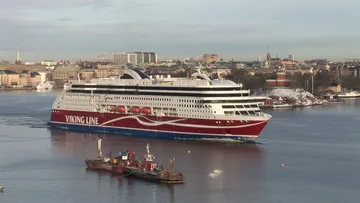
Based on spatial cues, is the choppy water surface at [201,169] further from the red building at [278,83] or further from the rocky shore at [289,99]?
the red building at [278,83]

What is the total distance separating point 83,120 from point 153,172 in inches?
508

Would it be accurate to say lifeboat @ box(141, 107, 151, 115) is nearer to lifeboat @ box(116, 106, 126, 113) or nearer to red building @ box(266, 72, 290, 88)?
lifeboat @ box(116, 106, 126, 113)

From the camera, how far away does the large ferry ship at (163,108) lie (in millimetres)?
25938

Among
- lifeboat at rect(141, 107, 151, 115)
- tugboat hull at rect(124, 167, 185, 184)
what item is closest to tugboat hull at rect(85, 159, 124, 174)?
tugboat hull at rect(124, 167, 185, 184)

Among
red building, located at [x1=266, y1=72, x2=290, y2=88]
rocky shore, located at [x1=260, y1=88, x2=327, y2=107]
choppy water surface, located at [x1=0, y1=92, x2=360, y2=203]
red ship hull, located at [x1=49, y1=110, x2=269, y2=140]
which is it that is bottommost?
choppy water surface, located at [x1=0, y1=92, x2=360, y2=203]

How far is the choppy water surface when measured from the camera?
17344mm

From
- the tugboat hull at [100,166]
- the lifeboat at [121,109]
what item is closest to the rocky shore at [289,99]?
the lifeboat at [121,109]

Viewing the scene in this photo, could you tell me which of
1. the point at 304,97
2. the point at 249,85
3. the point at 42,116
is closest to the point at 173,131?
the point at 42,116

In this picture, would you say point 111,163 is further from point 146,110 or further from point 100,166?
point 146,110

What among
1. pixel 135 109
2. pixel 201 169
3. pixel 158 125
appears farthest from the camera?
pixel 135 109

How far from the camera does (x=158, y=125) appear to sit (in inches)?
1103

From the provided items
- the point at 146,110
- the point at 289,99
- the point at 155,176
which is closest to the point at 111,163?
the point at 155,176

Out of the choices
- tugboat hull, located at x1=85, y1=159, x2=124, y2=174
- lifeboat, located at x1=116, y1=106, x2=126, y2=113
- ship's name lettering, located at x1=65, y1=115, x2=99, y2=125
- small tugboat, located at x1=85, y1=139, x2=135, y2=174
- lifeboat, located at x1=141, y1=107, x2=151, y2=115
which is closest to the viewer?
small tugboat, located at x1=85, y1=139, x2=135, y2=174

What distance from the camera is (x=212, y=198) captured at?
17.0 metres
